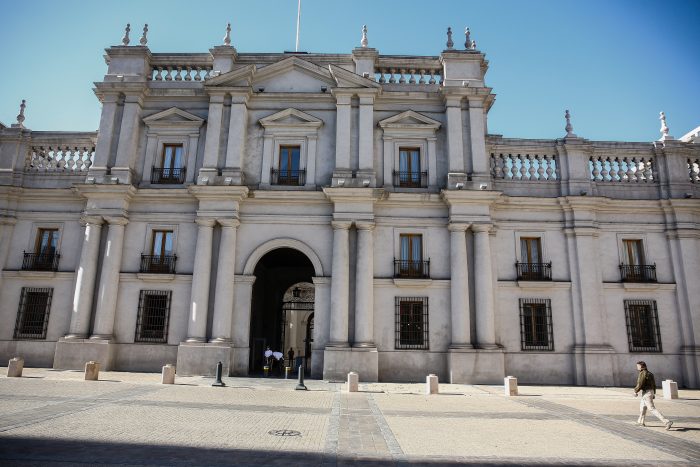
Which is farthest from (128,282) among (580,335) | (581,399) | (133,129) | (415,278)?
(580,335)

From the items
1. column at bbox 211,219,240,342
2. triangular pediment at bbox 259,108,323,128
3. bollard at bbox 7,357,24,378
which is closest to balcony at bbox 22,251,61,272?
bollard at bbox 7,357,24,378

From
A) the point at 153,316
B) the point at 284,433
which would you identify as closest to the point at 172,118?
the point at 153,316

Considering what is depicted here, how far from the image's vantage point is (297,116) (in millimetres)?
22828

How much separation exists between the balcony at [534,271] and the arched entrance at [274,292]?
34.7ft

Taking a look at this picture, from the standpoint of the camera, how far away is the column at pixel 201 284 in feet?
65.9

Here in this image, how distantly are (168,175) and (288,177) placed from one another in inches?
233

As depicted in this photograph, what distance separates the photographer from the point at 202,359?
771 inches

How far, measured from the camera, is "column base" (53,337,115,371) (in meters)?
20.0

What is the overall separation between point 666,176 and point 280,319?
21.5 metres

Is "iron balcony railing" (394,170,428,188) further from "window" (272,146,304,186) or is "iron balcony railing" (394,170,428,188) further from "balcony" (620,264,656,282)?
"balcony" (620,264,656,282)

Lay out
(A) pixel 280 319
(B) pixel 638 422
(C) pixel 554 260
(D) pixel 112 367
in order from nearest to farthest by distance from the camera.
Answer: (B) pixel 638 422 → (D) pixel 112 367 → (C) pixel 554 260 → (A) pixel 280 319

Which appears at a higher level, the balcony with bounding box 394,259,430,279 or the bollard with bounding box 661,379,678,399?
the balcony with bounding box 394,259,430,279

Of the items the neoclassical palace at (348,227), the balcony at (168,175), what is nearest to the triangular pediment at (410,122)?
the neoclassical palace at (348,227)

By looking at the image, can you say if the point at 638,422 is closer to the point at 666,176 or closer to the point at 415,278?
the point at 415,278
